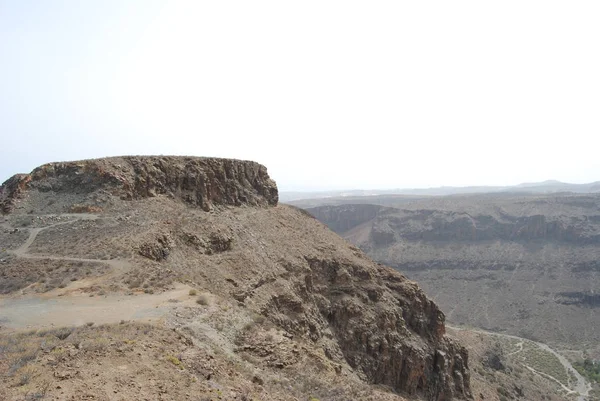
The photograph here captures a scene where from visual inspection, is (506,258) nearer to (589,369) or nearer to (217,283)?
(589,369)

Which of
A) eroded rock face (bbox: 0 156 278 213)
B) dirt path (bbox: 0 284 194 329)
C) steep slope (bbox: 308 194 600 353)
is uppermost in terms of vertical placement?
eroded rock face (bbox: 0 156 278 213)

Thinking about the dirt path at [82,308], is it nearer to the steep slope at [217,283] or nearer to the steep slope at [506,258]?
the steep slope at [217,283]

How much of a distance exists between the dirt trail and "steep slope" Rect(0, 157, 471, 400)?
0.11 meters

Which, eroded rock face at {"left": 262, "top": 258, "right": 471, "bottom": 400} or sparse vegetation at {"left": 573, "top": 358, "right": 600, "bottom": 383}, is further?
sparse vegetation at {"left": 573, "top": 358, "right": 600, "bottom": 383}

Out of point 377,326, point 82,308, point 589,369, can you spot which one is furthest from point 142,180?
point 589,369

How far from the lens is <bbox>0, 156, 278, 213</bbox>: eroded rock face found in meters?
32.4

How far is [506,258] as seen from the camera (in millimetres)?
106562

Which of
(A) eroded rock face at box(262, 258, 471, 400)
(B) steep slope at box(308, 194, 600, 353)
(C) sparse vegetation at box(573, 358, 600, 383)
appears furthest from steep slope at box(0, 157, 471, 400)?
(B) steep slope at box(308, 194, 600, 353)

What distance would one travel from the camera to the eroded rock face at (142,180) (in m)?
32.4

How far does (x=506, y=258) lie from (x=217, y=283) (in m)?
100

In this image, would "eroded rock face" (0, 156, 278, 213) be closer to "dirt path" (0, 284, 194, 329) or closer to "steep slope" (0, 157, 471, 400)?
"steep slope" (0, 157, 471, 400)

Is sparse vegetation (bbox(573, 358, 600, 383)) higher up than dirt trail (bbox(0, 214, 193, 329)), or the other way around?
dirt trail (bbox(0, 214, 193, 329))

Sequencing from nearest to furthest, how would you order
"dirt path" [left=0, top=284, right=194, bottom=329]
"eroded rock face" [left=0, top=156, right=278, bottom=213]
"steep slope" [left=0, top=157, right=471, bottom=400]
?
1. "steep slope" [left=0, top=157, right=471, bottom=400]
2. "dirt path" [left=0, top=284, right=194, bottom=329]
3. "eroded rock face" [left=0, top=156, right=278, bottom=213]

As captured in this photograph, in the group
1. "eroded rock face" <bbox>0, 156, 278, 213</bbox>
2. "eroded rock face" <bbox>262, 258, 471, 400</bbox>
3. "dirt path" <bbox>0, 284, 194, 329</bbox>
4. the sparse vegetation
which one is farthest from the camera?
the sparse vegetation
